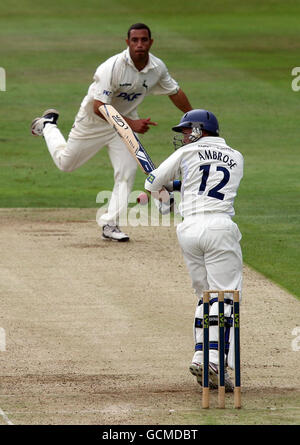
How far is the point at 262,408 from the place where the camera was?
7020 millimetres

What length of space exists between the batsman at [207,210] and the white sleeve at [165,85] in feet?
15.0

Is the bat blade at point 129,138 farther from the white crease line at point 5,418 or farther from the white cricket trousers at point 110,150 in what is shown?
the white crease line at point 5,418

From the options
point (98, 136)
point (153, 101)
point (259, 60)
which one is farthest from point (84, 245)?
point (259, 60)

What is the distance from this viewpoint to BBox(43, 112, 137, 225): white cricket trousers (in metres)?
12.4

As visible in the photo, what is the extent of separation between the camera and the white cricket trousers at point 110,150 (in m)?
12.4

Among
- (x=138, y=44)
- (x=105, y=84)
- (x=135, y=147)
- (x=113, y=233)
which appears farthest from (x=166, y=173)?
(x=113, y=233)

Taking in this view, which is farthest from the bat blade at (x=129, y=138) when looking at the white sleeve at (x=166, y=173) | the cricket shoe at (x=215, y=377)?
the cricket shoe at (x=215, y=377)

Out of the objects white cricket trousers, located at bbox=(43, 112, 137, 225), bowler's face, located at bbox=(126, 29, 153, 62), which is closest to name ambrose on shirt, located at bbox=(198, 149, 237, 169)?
bowler's face, located at bbox=(126, 29, 153, 62)

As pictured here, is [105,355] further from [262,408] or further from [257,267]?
[257,267]

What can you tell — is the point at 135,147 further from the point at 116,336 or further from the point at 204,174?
the point at 204,174

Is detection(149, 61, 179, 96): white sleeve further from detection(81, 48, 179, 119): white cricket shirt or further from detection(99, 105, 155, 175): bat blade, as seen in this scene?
detection(99, 105, 155, 175): bat blade

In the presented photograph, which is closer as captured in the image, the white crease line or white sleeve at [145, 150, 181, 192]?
the white crease line

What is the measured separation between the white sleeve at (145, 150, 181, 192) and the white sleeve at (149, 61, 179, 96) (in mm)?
4632
